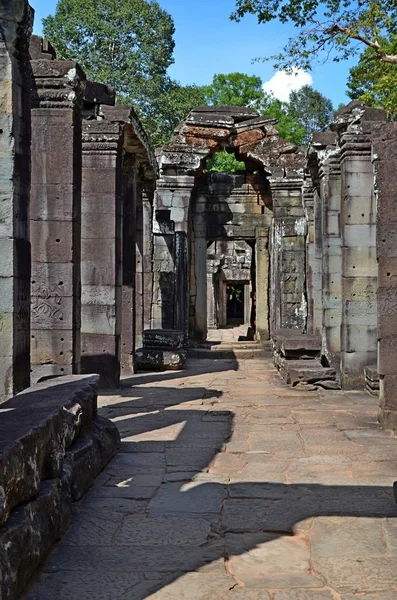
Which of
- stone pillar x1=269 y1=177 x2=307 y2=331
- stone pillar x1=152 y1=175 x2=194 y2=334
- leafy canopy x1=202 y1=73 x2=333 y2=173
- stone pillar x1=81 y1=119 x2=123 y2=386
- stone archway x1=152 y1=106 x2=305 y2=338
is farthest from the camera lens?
leafy canopy x1=202 y1=73 x2=333 y2=173

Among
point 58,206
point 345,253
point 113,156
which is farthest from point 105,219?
point 345,253

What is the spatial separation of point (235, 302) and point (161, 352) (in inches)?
1188

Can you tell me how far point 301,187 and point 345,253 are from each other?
8.11 meters

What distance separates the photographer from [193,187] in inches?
773

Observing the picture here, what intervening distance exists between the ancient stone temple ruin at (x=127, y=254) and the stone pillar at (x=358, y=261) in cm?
2

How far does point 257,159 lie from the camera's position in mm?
19703

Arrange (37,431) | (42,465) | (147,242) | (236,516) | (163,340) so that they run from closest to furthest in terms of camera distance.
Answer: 1. (37,431)
2. (42,465)
3. (236,516)
4. (163,340)
5. (147,242)

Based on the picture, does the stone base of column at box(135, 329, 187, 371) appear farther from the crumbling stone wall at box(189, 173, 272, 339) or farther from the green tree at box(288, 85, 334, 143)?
the green tree at box(288, 85, 334, 143)

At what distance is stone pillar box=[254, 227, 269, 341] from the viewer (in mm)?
22188

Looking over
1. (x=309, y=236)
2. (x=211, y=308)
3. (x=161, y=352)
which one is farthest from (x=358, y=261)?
(x=211, y=308)

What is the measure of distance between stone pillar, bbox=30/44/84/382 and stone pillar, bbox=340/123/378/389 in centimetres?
479

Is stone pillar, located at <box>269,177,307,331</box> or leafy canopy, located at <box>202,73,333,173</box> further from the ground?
leafy canopy, located at <box>202,73,333,173</box>

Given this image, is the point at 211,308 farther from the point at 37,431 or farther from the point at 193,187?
the point at 37,431

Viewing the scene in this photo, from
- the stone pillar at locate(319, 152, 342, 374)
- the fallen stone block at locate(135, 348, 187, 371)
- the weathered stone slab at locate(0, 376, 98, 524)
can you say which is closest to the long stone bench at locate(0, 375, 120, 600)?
the weathered stone slab at locate(0, 376, 98, 524)
